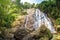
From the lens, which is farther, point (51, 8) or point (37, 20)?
point (51, 8)

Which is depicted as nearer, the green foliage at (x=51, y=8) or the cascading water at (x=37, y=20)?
Result: the cascading water at (x=37, y=20)

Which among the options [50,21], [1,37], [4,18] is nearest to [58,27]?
[50,21]

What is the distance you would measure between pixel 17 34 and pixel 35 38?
140cm

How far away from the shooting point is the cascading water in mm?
18047

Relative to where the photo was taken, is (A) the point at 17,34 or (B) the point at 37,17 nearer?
(A) the point at 17,34

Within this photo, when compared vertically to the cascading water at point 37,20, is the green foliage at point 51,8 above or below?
above

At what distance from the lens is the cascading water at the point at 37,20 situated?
18.0 meters

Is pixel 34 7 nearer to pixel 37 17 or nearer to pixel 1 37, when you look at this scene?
pixel 37 17

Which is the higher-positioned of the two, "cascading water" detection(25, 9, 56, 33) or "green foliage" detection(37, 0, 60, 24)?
"green foliage" detection(37, 0, 60, 24)

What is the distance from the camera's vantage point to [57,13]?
19.7 m

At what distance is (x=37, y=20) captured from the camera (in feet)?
63.5

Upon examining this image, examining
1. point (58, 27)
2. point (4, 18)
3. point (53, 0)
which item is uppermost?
point (53, 0)

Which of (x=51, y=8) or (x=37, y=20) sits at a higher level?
(x=51, y=8)

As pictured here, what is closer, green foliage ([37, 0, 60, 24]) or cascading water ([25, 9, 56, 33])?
cascading water ([25, 9, 56, 33])
